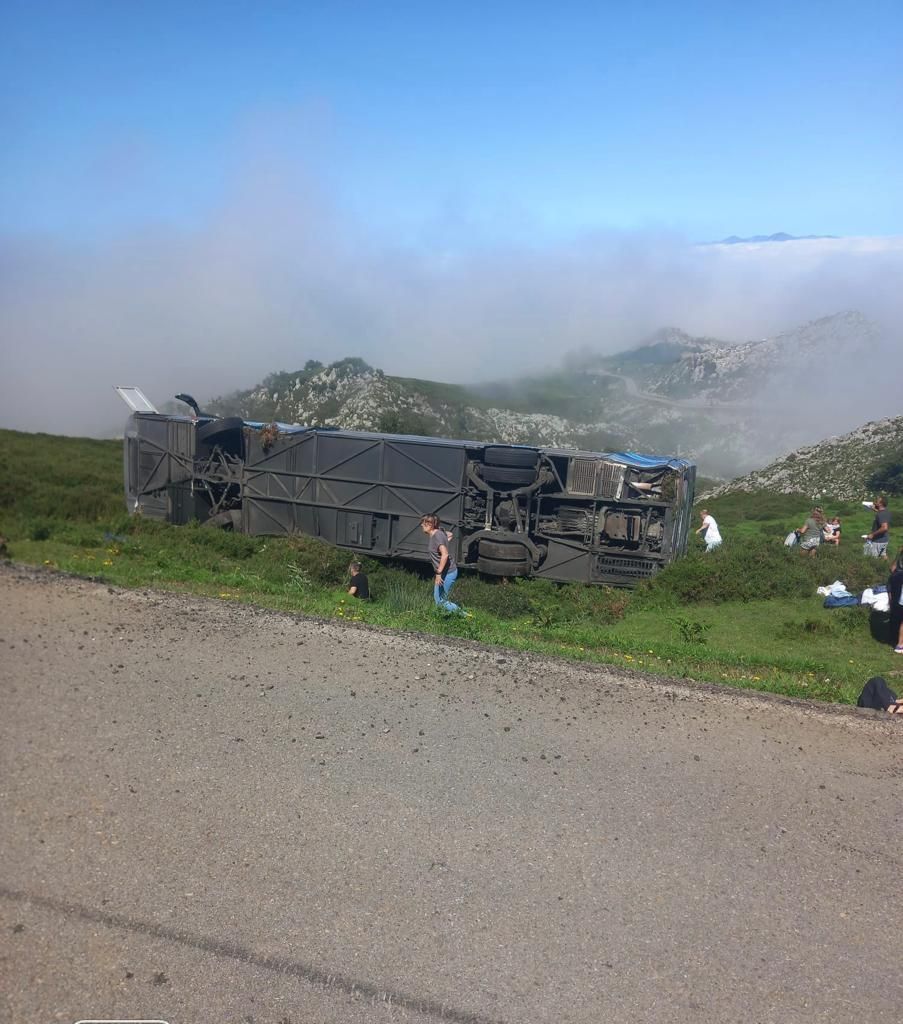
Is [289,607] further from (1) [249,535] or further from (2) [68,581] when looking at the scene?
(1) [249,535]

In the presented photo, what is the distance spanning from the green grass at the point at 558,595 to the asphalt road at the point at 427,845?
1.86 metres

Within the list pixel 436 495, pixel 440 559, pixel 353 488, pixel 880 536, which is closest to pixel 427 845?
pixel 440 559

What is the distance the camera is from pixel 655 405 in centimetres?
12088

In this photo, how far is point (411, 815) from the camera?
5.67 metres

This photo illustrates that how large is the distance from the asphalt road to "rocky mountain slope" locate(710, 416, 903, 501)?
34.2m

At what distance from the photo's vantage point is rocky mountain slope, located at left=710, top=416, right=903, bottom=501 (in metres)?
40.1

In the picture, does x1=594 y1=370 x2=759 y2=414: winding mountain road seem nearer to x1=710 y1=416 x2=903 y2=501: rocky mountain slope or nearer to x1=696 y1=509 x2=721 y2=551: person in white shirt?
x1=710 y1=416 x2=903 y2=501: rocky mountain slope

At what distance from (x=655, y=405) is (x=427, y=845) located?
120137mm

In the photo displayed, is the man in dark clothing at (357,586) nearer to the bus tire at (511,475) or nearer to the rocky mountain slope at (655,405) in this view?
the bus tire at (511,475)

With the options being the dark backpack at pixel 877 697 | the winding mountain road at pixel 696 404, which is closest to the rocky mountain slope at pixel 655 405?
the winding mountain road at pixel 696 404

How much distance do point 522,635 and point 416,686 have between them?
9.51ft

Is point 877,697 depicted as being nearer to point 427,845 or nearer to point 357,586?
Answer: point 427,845

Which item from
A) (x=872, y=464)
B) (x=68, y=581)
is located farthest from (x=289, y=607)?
(x=872, y=464)

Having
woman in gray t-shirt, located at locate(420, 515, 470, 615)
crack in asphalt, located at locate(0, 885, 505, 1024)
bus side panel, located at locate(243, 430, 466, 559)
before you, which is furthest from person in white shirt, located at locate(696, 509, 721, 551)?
crack in asphalt, located at locate(0, 885, 505, 1024)
